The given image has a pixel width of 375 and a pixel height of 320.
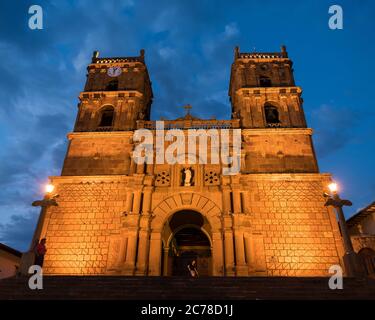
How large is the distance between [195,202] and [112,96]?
11.8m

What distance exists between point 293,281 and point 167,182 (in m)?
9.75

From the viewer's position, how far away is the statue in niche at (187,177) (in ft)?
62.4

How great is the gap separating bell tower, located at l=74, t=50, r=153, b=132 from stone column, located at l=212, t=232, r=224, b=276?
33.6 feet

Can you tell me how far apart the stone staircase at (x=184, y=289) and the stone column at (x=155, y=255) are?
4.54 meters

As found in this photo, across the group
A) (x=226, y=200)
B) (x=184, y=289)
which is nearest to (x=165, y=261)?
(x=226, y=200)

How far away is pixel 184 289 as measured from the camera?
10961 mm

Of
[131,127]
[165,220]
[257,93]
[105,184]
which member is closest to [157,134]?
[131,127]

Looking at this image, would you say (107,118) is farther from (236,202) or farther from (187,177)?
(236,202)

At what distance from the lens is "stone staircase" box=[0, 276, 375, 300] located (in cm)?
1043

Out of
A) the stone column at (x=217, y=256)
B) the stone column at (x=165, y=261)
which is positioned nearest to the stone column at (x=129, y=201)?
the stone column at (x=165, y=261)

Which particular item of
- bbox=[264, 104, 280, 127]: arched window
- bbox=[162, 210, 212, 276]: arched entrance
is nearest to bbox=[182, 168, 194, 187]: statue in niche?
bbox=[162, 210, 212, 276]: arched entrance

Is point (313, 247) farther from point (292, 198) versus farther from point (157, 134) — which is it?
point (157, 134)

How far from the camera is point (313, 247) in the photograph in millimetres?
16656

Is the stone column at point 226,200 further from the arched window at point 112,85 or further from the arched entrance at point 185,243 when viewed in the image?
the arched window at point 112,85
